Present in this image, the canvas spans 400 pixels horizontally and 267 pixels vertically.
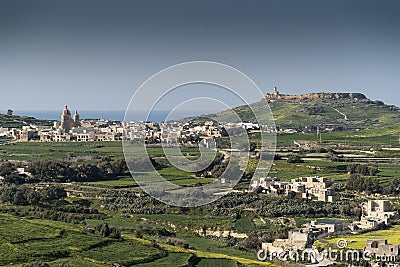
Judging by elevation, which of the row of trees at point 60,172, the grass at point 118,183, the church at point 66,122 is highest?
the church at point 66,122

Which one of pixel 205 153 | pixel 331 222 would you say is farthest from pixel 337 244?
pixel 205 153

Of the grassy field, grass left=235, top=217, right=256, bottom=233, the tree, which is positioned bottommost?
the grassy field

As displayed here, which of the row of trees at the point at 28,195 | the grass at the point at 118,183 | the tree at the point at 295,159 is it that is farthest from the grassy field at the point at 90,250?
the tree at the point at 295,159

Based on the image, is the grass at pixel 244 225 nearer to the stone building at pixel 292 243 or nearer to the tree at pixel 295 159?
the stone building at pixel 292 243

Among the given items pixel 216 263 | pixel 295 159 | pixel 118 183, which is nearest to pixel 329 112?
pixel 295 159

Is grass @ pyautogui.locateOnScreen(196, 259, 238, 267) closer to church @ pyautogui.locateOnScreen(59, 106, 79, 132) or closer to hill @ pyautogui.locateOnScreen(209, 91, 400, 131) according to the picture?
church @ pyautogui.locateOnScreen(59, 106, 79, 132)

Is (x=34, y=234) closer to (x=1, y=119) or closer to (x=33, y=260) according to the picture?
(x=33, y=260)

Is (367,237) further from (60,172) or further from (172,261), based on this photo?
(60,172)

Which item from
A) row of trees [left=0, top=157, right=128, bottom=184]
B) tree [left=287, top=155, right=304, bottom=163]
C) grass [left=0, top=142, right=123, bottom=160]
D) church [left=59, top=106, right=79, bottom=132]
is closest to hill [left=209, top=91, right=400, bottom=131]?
church [left=59, top=106, right=79, bottom=132]

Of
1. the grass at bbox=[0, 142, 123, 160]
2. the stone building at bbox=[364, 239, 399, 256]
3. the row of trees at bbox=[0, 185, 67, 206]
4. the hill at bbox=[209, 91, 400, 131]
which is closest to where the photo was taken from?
the stone building at bbox=[364, 239, 399, 256]
